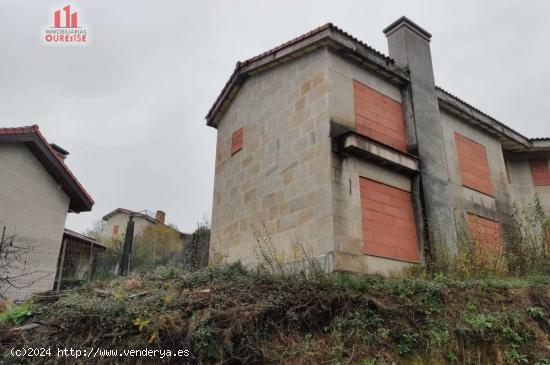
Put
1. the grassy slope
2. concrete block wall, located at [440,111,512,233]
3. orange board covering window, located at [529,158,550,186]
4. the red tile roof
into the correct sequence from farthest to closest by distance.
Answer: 1. orange board covering window, located at [529,158,550,186]
2. the red tile roof
3. concrete block wall, located at [440,111,512,233]
4. the grassy slope

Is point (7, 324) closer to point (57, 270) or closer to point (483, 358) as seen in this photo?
point (483, 358)

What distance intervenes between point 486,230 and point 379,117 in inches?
A: 168

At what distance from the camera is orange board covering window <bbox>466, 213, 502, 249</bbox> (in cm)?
955

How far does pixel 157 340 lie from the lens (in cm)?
420

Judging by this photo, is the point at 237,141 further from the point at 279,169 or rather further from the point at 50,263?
the point at 50,263

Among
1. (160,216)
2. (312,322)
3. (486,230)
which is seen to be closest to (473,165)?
(486,230)

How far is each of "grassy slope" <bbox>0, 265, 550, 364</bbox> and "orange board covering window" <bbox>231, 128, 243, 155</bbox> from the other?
5.24m

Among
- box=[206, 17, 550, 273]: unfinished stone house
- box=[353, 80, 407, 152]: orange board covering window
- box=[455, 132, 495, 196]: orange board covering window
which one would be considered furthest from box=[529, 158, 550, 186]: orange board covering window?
box=[353, 80, 407, 152]: orange board covering window

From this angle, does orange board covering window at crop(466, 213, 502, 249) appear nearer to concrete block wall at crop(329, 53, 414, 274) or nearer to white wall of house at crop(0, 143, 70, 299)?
concrete block wall at crop(329, 53, 414, 274)

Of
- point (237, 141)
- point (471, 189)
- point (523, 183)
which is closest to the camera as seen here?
point (471, 189)

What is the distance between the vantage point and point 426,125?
955cm

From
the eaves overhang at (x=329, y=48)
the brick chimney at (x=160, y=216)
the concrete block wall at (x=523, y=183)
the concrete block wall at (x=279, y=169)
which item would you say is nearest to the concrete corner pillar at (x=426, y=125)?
the eaves overhang at (x=329, y=48)

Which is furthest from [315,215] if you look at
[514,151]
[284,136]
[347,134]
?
[514,151]

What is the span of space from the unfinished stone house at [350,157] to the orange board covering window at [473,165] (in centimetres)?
4
